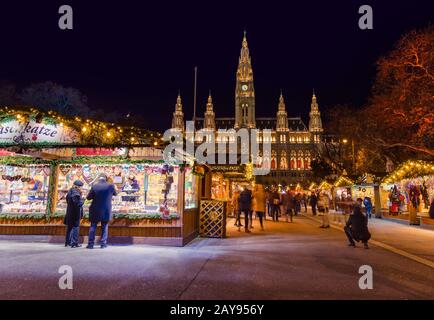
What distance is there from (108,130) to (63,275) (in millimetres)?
5577

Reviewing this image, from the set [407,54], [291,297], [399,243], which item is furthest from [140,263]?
[407,54]

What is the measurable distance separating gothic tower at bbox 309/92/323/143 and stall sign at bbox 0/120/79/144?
104712 millimetres

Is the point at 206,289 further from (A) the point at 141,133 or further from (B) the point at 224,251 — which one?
(A) the point at 141,133

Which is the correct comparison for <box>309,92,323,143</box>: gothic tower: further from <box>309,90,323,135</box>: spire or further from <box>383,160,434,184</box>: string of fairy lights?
<box>383,160,434,184</box>: string of fairy lights

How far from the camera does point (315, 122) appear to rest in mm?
110938

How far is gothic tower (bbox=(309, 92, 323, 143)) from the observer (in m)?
109

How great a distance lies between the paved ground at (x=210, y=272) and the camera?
14.7 ft

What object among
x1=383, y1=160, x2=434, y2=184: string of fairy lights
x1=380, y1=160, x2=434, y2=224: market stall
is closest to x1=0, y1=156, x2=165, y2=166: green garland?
x1=380, y1=160, x2=434, y2=224: market stall

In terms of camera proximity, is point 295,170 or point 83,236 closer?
point 83,236

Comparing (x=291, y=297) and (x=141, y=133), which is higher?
(x=141, y=133)

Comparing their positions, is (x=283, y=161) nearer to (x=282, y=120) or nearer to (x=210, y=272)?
(x=282, y=120)

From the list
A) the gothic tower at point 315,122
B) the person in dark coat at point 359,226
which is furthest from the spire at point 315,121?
the person in dark coat at point 359,226

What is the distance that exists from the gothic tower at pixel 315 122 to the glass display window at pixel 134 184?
10378cm

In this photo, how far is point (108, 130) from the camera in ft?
32.8
